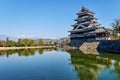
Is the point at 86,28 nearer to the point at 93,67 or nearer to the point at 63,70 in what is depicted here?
the point at 93,67

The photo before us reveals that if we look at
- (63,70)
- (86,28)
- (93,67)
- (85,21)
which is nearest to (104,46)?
(86,28)

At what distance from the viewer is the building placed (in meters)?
50.9

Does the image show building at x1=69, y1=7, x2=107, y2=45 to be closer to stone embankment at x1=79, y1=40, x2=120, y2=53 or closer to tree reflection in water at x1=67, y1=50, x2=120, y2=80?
stone embankment at x1=79, y1=40, x2=120, y2=53

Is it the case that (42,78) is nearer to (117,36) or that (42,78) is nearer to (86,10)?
(117,36)

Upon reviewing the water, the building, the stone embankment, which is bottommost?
the water

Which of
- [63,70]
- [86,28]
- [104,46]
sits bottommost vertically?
[63,70]

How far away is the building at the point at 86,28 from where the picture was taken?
50900mm

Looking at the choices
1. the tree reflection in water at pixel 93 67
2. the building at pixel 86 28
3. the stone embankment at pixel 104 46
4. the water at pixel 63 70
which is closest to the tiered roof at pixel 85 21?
the building at pixel 86 28

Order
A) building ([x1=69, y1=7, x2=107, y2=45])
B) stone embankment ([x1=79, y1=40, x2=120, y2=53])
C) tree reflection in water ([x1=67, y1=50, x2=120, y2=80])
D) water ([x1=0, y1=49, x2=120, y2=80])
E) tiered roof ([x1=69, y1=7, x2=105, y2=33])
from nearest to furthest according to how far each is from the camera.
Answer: water ([x1=0, y1=49, x2=120, y2=80]), tree reflection in water ([x1=67, y1=50, x2=120, y2=80]), stone embankment ([x1=79, y1=40, x2=120, y2=53]), building ([x1=69, y1=7, x2=107, y2=45]), tiered roof ([x1=69, y1=7, x2=105, y2=33])

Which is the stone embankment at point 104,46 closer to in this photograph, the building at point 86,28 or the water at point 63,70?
the building at point 86,28

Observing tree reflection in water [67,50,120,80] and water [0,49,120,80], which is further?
tree reflection in water [67,50,120,80]

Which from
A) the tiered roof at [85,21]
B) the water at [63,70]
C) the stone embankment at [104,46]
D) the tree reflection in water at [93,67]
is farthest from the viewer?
the tiered roof at [85,21]

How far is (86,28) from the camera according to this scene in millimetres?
55531

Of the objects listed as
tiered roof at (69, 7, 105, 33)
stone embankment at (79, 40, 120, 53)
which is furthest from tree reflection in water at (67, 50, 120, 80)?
tiered roof at (69, 7, 105, 33)
